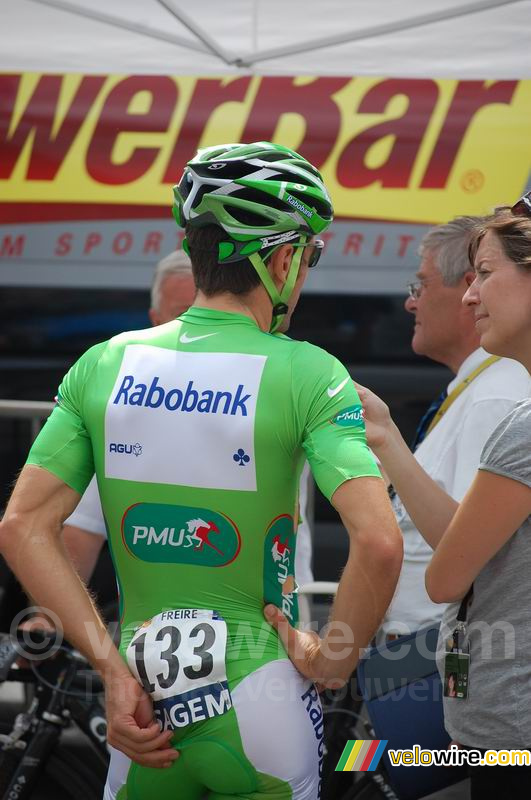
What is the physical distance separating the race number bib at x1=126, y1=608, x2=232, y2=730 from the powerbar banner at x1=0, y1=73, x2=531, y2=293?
313cm

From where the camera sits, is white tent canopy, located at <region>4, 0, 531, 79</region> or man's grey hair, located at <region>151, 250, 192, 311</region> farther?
white tent canopy, located at <region>4, 0, 531, 79</region>

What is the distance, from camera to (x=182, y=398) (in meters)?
1.82

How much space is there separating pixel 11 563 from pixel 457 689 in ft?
2.87

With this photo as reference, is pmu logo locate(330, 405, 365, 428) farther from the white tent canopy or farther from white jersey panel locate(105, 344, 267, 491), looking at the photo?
the white tent canopy

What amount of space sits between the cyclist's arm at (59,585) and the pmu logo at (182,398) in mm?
216

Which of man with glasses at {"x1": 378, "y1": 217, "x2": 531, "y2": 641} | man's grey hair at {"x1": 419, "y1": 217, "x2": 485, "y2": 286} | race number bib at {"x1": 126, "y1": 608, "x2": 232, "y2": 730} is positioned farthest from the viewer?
man's grey hair at {"x1": 419, "y1": 217, "x2": 485, "y2": 286}

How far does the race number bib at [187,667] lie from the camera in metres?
1.82

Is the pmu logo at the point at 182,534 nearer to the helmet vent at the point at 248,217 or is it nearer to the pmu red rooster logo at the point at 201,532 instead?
the pmu red rooster logo at the point at 201,532

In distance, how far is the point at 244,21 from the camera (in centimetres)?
423

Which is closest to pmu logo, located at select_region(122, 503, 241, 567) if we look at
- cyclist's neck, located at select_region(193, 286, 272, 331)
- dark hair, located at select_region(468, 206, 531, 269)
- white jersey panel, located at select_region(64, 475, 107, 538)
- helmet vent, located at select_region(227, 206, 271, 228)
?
cyclist's neck, located at select_region(193, 286, 272, 331)

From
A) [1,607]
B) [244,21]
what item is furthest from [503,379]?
[1,607]

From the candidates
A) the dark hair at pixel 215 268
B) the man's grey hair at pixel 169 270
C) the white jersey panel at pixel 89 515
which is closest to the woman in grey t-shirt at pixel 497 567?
the dark hair at pixel 215 268

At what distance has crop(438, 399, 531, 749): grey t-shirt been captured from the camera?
1823 mm

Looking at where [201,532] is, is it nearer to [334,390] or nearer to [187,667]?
[187,667]
